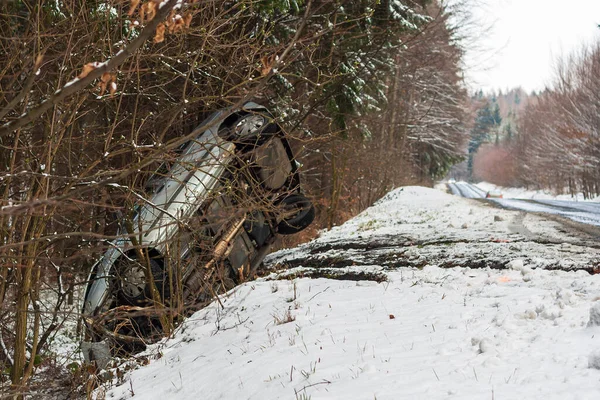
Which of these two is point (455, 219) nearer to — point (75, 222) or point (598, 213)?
point (598, 213)

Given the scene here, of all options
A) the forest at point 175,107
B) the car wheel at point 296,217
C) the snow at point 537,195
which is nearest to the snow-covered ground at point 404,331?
the car wheel at point 296,217

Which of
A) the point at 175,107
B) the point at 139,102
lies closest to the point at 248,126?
the point at 175,107

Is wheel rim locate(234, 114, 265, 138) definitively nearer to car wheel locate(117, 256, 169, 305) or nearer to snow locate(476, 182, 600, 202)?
car wheel locate(117, 256, 169, 305)

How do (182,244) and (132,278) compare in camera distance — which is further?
(182,244)

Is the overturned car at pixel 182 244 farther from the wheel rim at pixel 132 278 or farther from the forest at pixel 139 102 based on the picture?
the forest at pixel 139 102

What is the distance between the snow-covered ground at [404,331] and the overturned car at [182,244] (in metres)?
0.42

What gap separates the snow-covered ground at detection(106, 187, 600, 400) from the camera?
3297 mm

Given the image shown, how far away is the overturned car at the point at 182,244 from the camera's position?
542 cm

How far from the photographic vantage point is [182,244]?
20.5 feet

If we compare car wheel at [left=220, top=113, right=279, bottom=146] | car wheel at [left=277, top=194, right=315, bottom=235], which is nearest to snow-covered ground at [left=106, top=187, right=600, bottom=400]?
car wheel at [left=277, top=194, right=315, bottom=235]

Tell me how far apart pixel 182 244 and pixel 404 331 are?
2904mm

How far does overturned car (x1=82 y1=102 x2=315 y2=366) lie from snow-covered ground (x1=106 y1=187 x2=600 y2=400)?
1.39 feet

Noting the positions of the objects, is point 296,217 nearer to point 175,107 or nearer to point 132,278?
point 132,278

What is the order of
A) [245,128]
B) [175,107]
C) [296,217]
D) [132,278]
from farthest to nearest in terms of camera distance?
[296,217]
[245,128]
[132,278]
[175,107]
